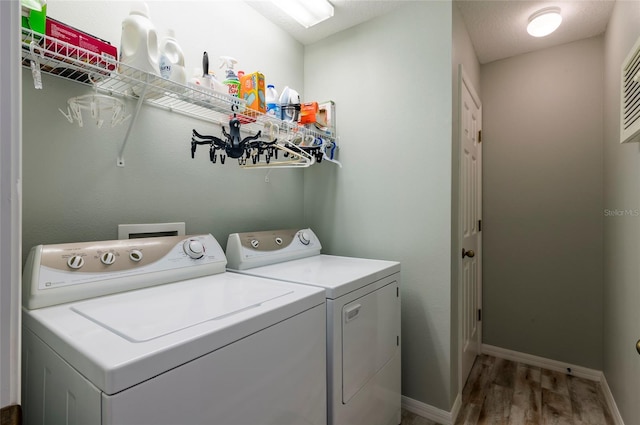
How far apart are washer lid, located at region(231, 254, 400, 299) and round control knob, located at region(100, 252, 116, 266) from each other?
57 cm

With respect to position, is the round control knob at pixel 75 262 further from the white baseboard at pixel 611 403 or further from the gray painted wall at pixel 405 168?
the white baseboard at pixel 611 403

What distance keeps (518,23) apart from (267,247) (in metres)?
2.28

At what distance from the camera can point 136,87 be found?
4.49 feet

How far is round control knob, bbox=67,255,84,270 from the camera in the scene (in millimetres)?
1087

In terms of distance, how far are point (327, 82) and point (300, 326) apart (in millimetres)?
1870

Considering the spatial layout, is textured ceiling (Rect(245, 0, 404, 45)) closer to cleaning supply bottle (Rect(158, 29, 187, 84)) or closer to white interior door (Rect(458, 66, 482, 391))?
white interior door (Rect(458, 66, 482, 391))

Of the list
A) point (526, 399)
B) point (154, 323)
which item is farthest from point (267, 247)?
point (526, 399)

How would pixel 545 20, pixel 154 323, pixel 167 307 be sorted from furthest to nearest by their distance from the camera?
1. pixel 545 20
2. pixel 167 307
3. pixel 154 323

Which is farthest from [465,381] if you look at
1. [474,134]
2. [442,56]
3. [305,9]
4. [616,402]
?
[305,9]

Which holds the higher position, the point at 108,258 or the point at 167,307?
the point at 108,258

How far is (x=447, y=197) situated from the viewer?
74.6 inches

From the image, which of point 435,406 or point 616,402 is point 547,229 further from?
point 435,406

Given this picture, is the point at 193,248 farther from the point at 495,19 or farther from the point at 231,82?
the point at 495,19

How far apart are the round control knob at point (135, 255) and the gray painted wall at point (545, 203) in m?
2.68
